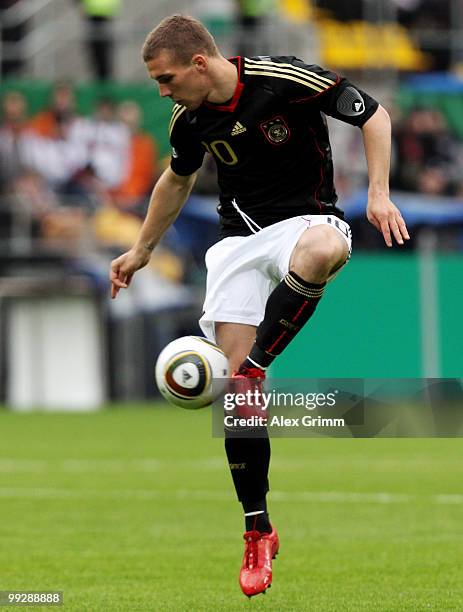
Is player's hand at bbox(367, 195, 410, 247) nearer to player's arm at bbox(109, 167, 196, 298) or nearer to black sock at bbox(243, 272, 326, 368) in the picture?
black sock at bbox(243, 272, 326, 368)

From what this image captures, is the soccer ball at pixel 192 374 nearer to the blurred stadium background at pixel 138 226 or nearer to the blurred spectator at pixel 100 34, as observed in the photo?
the blurred stadium background at pixel 138 226

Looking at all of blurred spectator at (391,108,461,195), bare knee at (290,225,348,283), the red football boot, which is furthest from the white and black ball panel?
blurred spectator at (391,108,461,195)

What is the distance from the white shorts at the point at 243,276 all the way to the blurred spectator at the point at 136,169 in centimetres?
1303

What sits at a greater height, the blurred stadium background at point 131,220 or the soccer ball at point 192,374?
the blurred stadium background at point 131,220

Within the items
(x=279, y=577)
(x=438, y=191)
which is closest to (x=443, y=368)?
(x=438, y=191)

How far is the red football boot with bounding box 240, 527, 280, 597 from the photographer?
607cm

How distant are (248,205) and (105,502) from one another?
4.15 metres

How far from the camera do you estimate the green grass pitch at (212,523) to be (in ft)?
21.5

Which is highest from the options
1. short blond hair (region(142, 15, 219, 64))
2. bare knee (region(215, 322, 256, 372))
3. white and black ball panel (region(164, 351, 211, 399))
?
short blond hair (region(142, 15, 219, 64))

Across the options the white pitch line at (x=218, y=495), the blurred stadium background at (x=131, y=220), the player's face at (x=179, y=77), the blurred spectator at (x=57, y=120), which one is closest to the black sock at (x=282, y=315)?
the player's face at (x=179, y=77)

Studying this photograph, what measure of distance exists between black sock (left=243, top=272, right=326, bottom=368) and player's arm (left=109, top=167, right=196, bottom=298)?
102cm

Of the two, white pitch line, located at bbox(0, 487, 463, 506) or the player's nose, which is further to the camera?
white pitch line, located at bbox(0, 487, 463, 506)

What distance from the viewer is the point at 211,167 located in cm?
1978

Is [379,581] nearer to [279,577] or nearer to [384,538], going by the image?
[279,577]
